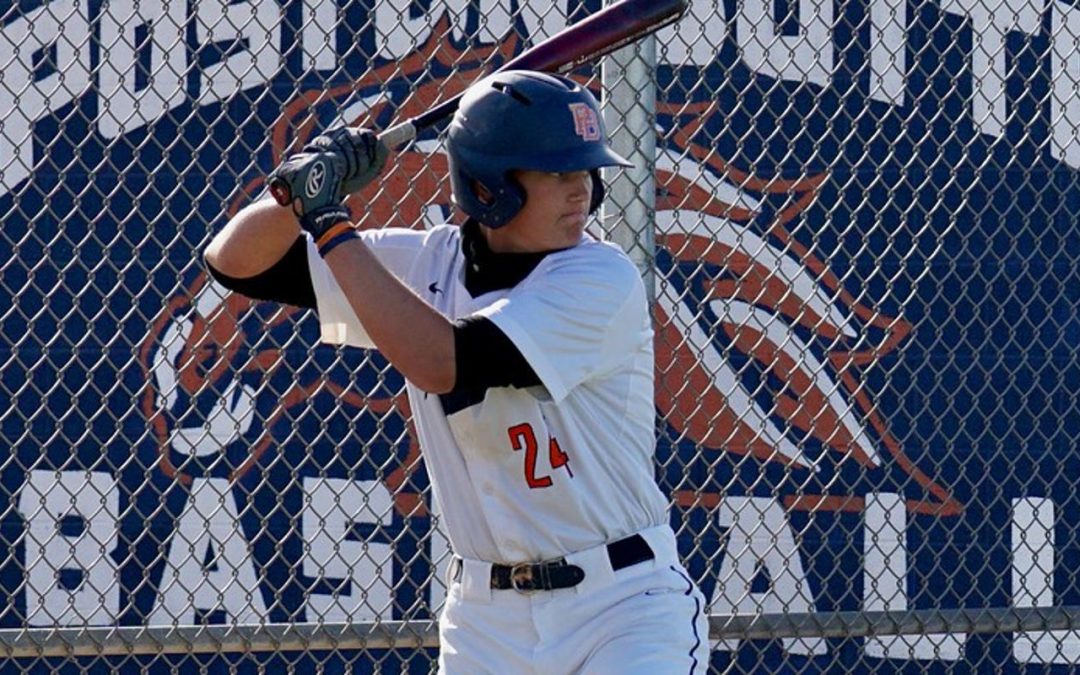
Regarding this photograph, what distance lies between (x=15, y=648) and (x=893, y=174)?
342cm

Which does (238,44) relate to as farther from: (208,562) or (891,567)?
(891,567)

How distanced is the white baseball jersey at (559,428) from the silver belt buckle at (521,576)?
0.06 ft

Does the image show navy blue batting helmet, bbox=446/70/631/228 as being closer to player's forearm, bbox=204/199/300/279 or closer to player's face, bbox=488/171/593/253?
player's face, bbox=488/171/593/253

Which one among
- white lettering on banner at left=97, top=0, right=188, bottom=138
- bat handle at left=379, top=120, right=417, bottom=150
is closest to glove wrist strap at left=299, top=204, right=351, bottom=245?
bat handle at left=379, top=120, right=417, bottom=150

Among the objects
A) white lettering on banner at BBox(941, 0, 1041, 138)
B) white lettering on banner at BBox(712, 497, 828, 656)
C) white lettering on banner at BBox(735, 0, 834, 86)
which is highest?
white lettering on banner at BBox(735, 0, 834, 86)

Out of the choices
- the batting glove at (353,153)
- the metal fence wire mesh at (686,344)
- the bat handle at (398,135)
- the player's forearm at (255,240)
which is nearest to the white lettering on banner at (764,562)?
the metal fence wire mesh at (686,344)

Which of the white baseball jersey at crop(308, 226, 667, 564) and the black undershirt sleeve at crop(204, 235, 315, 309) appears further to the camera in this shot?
the black undershirt sleeve at crop(204, 235, 315, 309)

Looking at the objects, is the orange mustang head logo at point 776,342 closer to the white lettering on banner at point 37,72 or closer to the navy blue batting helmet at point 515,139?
the white lettering on banner at point 37,72

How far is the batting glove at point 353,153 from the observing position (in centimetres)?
287

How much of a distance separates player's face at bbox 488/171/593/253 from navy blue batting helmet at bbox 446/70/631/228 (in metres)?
0.03

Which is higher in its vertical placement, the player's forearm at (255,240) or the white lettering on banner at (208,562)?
the player's forearm at (255,240)

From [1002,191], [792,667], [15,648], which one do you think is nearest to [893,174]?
[1002,191]

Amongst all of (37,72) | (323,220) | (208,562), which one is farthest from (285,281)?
(37,72)

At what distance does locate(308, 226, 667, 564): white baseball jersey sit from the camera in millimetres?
2938
